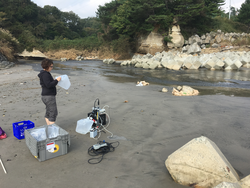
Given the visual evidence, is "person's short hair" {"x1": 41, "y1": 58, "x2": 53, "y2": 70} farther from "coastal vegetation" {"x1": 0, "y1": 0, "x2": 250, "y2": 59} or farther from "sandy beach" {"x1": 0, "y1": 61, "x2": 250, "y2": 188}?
"coastal vegetation" {"x1": 0, "y1": 0, "x2": 250, "y2": 59}

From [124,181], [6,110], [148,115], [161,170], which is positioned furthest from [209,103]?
[6,110]

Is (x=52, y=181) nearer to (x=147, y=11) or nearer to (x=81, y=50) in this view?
(x=147, y=11)

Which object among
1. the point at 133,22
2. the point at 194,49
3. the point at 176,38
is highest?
the point at 133,22

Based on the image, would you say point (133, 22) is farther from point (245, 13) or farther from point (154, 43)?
point (245, 13)

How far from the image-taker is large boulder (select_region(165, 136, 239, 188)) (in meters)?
2.40

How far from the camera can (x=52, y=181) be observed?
276 cm

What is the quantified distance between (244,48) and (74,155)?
3292 centimetres

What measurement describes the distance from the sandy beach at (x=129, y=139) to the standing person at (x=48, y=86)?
2.24 ft

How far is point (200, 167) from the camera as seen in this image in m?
2.50

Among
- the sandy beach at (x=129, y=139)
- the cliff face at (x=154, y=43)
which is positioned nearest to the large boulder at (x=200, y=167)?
the sandy beach at (x=129, y=139)

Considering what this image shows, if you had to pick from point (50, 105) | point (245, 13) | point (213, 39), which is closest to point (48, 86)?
point (50, 105)

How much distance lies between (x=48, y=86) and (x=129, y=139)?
6.64ft

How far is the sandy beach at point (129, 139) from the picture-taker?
2.83 meters

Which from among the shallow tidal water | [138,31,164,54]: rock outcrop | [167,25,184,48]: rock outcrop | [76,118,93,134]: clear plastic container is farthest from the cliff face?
[76,118,93,134]: clear plastic container
